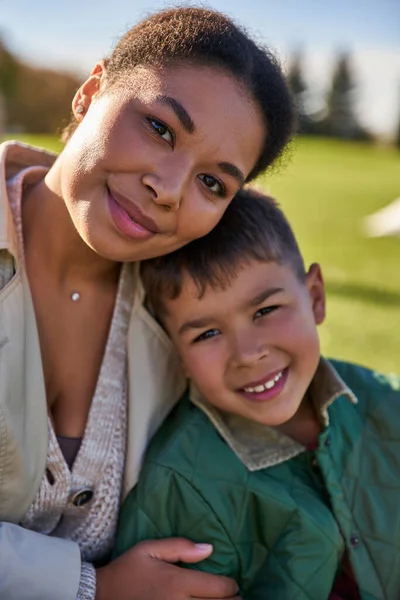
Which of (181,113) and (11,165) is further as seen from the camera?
(11,165)

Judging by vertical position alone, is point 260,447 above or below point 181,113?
below

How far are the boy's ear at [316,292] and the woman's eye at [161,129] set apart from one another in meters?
0.73

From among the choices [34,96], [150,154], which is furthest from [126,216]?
[34,96]

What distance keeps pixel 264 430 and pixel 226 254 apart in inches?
21.7

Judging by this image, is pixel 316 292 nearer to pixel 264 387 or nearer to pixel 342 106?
pixel 264 387

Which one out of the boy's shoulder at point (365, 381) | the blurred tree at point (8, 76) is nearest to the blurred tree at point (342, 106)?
the blurred tree at point (8, 76)

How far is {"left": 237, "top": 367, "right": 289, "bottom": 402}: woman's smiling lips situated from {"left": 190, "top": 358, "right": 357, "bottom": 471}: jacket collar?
0.45 feet

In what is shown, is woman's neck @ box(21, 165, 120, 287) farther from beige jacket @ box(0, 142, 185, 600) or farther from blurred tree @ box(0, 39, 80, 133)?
blurred tree @ box(0, 39, 80, 133)

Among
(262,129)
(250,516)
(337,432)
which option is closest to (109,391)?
(250,516)

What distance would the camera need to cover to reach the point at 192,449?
2283mm

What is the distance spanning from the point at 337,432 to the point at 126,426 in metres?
0.65

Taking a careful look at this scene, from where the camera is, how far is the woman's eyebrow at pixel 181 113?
6.61 ft

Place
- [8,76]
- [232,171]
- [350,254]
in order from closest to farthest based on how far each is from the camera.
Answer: [232,171] → [350,254] → [8,76]

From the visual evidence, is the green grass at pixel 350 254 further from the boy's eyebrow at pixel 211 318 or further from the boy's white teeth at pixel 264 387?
the boy's white teeth at pixel 264 387
